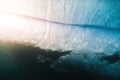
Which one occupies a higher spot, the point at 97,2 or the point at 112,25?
the point at 97,2

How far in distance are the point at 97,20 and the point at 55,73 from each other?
755 millimetres

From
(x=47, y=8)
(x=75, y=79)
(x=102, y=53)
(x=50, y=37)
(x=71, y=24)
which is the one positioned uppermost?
(x=47, y=8)

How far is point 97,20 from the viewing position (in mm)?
2363

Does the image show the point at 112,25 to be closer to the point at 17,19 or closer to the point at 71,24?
the point at 71,24

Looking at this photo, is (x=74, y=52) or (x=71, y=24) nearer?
(x=74, y=52)

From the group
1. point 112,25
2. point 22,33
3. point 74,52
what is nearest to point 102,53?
point 74,52

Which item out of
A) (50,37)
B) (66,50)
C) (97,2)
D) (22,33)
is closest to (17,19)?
(22,33)

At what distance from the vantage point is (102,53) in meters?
2.05

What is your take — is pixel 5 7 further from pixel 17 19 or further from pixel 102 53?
pixel 102 53

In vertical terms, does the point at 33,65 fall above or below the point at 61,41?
below

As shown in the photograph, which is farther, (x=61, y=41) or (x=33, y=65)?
(x=61, y=41)

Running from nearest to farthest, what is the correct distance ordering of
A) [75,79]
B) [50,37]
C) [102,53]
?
[75,79] < [102,53] < [50,37]

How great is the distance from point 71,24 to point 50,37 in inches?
10.8

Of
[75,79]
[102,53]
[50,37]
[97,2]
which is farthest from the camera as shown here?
[97,2]
